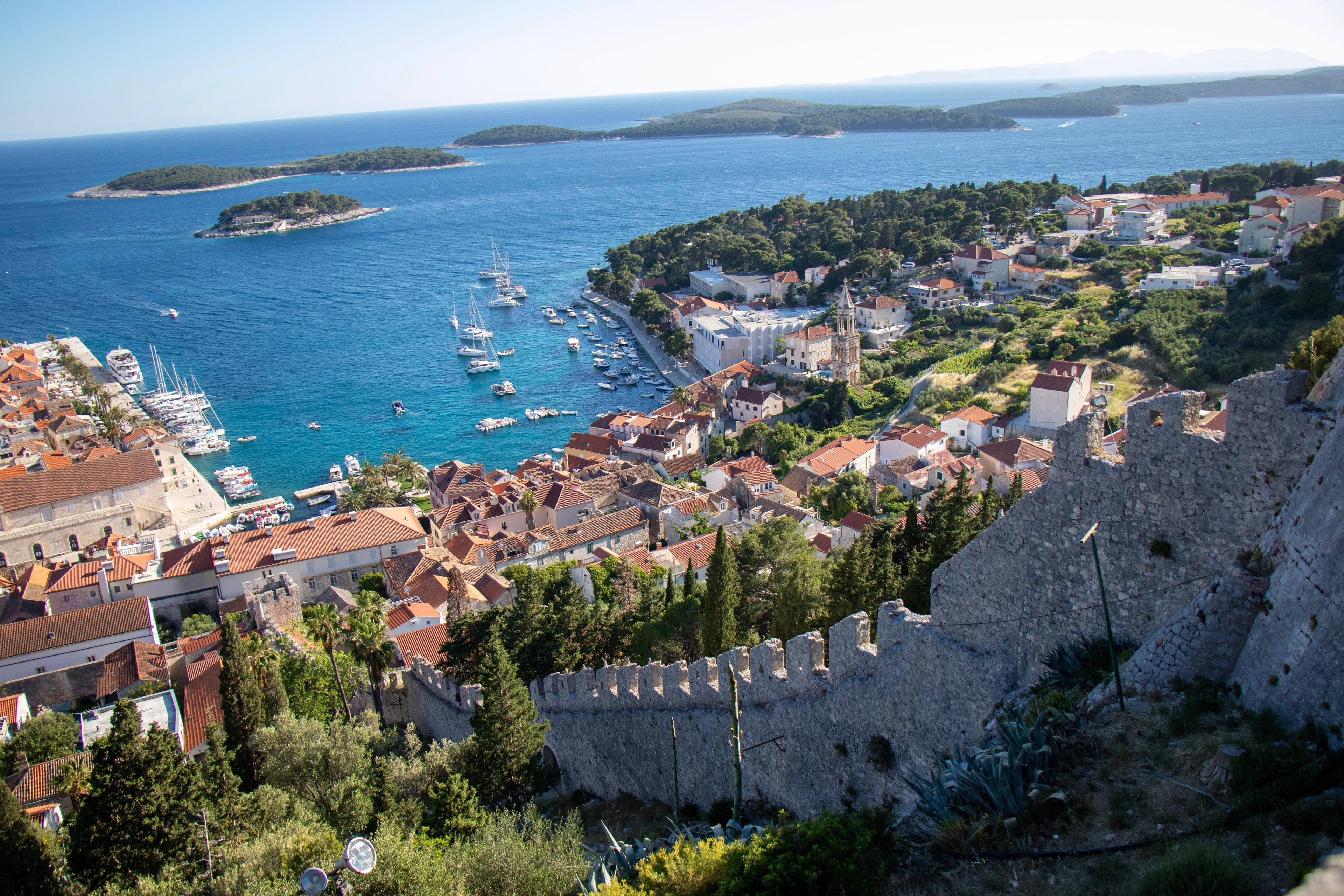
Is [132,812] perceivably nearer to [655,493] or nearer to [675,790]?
[675,790]

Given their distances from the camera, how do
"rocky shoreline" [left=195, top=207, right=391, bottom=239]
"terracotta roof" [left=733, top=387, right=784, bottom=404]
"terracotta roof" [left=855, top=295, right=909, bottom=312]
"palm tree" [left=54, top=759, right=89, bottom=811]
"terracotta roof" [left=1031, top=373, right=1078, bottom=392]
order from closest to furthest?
"palm tree" [left=54, top=759, right=89, bottom=811], "terracotta roof" [left=1031, top=373, right=1078, bottom=392], "terracotta roof" [left=733, top=387, right=784, bottom=404], "terracotta roof" [left=855, top=295, right=909, bottom=312], "rocky shoreline" [left=195, top=207, right=391, bottom=239]

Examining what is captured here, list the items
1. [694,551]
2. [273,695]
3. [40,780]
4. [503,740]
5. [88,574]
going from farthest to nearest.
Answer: [88,574]
[694,551]
[273,695]
[40,780]
[503,740]

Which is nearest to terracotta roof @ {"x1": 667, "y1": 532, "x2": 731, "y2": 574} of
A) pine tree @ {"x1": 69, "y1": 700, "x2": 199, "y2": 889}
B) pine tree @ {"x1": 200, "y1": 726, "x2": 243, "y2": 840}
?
pine tree @ {"x1": 200, "y1": 726, "x2": 243, "y2": 840}

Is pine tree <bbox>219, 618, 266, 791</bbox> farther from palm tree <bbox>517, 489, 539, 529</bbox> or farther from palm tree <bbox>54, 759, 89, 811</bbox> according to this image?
palm tree <bbox>517, 489, 539, 529</bbox>

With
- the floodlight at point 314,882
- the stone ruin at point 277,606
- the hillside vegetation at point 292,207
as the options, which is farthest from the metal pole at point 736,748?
the hillside vegetation at point 292,207

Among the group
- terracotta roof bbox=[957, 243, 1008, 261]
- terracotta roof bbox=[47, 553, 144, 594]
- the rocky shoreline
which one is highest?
the rocky shoreline

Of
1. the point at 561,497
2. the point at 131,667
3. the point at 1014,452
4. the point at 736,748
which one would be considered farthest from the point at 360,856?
the point at 1014,452

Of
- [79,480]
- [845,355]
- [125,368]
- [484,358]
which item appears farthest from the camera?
[484,358]
